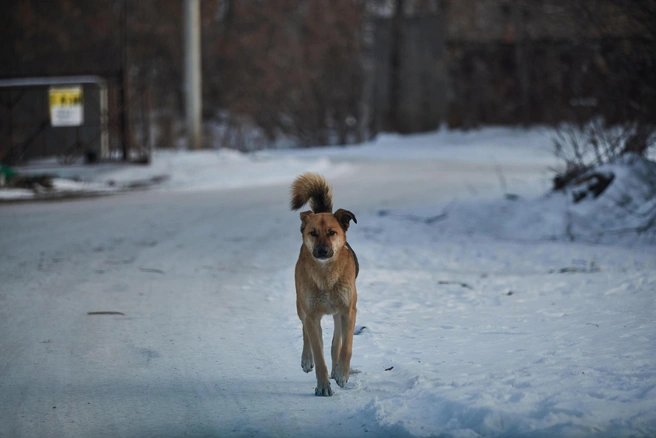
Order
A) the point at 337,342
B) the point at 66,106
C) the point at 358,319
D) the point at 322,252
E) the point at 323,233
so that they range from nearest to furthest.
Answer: the point at 322,252
the point at 323,233
the point at 337,342
the point at 358,319
the point at 66,106

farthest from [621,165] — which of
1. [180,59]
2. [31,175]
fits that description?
[180,59]

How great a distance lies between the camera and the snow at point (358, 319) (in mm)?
5105

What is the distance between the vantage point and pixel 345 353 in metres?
5.73

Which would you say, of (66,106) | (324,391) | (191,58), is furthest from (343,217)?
(191,58)

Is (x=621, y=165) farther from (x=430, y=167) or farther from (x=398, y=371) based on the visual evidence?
(x=430, y=167)

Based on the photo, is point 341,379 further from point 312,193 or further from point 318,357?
point 312,193

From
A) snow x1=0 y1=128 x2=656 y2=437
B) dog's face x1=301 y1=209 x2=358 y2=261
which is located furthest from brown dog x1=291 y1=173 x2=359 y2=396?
snow x1=0 y1=128 x2=656 y2=437

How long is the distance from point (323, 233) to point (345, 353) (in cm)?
78

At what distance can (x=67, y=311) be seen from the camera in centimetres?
800

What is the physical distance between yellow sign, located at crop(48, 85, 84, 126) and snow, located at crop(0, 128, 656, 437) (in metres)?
8.04

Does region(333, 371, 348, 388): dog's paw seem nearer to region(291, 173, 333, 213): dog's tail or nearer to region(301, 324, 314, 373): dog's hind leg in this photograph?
region(301, 324, 314, 373): dog's hind leg

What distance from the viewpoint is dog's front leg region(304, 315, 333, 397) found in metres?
5.61

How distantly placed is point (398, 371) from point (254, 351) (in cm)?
121

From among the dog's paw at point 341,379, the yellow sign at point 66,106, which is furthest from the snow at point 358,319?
A: the yellow sign at point 66,106
